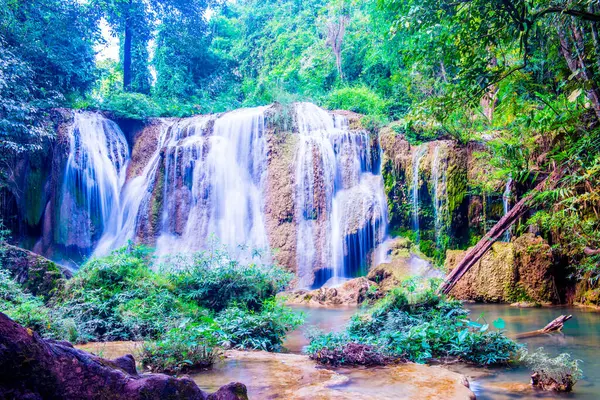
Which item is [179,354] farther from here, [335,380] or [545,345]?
[545,345]

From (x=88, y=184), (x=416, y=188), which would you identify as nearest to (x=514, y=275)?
(x=416, y=188)

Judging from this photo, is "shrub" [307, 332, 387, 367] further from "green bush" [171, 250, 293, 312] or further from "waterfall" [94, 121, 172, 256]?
"waterfall" [94, 121, 172, 256]

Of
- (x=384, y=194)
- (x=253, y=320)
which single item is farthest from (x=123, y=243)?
(x=253, y=320)

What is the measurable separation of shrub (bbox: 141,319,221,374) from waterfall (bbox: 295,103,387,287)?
11848mm

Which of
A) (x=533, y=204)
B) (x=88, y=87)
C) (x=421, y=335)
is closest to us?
(x=421, y=335)

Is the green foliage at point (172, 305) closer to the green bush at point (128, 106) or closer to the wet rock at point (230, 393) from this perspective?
the wet rock at point (230, 393)

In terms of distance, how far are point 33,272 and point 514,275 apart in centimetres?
1120

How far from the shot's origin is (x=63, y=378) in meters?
2.20

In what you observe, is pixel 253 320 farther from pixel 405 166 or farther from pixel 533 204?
pixel 405 166

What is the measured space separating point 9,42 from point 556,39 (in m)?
20.7

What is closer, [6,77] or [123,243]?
[6,77]

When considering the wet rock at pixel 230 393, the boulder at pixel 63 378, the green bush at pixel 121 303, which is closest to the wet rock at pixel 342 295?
the green bush at pixel 121 303

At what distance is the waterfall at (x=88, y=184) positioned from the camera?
18281 millimetres

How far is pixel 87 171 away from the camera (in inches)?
744
